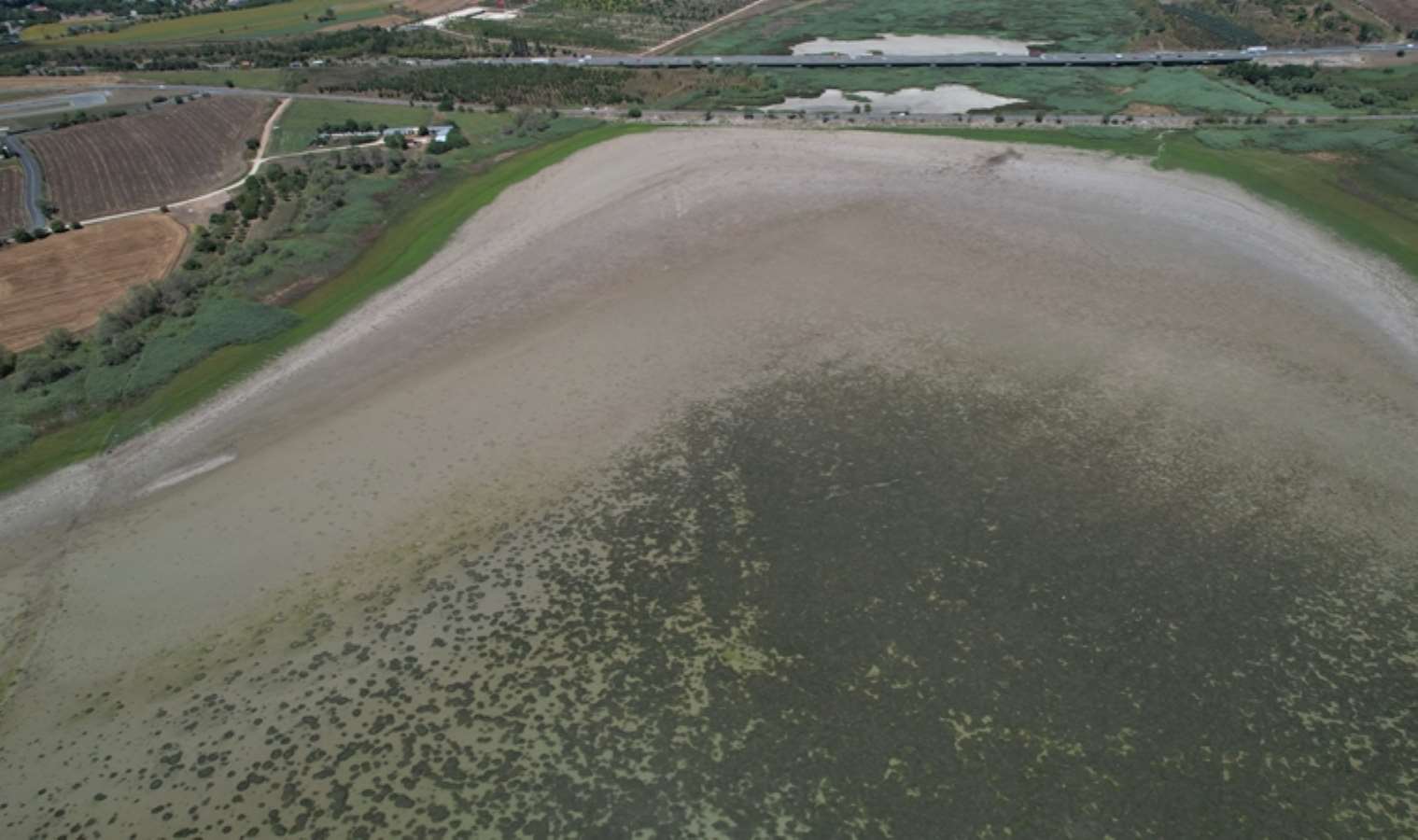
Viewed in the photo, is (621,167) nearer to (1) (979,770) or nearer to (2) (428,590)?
(2) (428,590)

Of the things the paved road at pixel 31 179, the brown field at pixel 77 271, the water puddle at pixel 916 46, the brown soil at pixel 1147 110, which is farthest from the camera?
the water puddle at pixel 916 46

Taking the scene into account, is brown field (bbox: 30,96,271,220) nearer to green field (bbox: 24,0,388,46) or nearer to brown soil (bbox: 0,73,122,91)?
brown soil (bbox: 0,73,122,91)

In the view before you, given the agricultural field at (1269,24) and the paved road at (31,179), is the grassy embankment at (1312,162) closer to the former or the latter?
the agricultural field at (1269,24)

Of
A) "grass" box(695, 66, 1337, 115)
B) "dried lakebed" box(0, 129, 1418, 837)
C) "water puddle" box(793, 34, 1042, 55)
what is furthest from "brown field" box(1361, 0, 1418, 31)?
"dried lakebed" box(0, 129, 1418, 837)

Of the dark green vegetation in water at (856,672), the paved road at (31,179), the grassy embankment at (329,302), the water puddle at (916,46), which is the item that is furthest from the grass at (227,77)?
the dark green vegetation in water at (856,672)

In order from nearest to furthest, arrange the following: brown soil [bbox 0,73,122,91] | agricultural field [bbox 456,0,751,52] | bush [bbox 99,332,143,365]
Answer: bush [bbox 99,332,143,365]
brown soil [bbox 0,73,122,91]
agricultural field [bbox 456,0,751,52]

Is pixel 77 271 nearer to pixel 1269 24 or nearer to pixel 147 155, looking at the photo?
pixel 147 155
